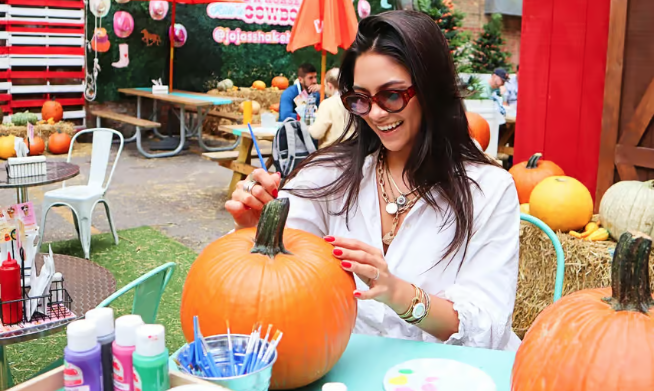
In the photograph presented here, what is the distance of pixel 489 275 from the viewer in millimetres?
1706

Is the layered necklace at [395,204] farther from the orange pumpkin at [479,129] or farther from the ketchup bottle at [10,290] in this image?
the orange pumpkin at [479,129]

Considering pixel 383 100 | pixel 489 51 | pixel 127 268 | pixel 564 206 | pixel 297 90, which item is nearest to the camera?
pixel 383 100

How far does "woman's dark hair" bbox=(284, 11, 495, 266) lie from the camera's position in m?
1.70

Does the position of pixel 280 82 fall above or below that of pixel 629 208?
above

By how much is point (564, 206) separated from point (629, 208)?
0.35m

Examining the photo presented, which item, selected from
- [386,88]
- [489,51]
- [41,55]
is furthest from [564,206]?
[489,51]

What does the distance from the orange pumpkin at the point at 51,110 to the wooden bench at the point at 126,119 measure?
548 mm

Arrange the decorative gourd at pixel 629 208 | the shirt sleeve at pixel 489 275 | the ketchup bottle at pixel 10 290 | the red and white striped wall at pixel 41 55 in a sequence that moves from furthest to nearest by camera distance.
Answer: the red and white striped wall at pixel 41 55 → the decorative gourd at pixel 629 208 → the ketchup bottle at pixel 10 290 → the shirt sleeve at pixel 489 275

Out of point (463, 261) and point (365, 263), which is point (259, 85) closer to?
point (463, 261)

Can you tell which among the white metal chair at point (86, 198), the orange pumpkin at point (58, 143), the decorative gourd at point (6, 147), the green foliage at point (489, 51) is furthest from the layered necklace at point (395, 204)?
the green foliage at point (489, 51)

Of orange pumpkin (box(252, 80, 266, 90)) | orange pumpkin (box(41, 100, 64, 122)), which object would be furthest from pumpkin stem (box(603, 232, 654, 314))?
orange pumpkin (box(252, 80, 266, 90))

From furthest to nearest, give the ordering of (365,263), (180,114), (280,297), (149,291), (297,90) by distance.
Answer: (180,114), (297,90), (149,291), (365,263), (280,297)

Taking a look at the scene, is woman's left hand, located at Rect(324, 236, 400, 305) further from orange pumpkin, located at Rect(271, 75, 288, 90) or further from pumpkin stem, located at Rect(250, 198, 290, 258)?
orange pumpkin, located at Rect(271, 75, 288, 90)

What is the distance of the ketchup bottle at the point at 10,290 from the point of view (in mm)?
2213
